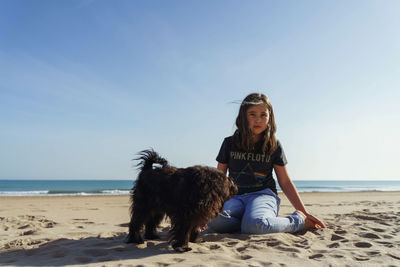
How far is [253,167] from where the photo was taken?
454 centimetres

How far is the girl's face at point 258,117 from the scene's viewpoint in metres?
4.37

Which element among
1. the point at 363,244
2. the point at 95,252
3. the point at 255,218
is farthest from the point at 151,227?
the point at 363,244

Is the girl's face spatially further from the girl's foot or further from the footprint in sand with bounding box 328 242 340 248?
the footprint in sand with bounding box 328 242 340 248

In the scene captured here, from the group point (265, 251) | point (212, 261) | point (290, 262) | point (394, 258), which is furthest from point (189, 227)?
point (394, 258)

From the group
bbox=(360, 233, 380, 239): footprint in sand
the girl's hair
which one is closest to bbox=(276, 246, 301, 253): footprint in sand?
bbox=(360, 233, 380, 239): footprint in sand

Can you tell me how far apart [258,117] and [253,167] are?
782 millimetres

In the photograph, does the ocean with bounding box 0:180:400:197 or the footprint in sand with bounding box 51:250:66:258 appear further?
the ocean with bounding box 0:180:400:197

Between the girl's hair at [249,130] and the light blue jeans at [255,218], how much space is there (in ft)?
2.26

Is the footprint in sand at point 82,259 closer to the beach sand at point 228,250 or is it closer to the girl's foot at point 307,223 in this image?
the beach sand at point 228,250

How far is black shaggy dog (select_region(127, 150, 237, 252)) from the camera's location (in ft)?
10.0

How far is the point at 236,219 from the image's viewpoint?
13.9 ft

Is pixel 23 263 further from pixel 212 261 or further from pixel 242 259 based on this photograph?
pixel 242 259

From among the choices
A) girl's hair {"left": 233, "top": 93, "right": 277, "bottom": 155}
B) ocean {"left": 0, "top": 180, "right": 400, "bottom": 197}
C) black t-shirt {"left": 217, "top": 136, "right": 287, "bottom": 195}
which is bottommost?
ocean {"left": 0, "top": 180, "right": 400, "bottom": 197}

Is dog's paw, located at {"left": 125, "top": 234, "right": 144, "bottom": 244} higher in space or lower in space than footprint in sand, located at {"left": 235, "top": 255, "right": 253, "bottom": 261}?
higher
